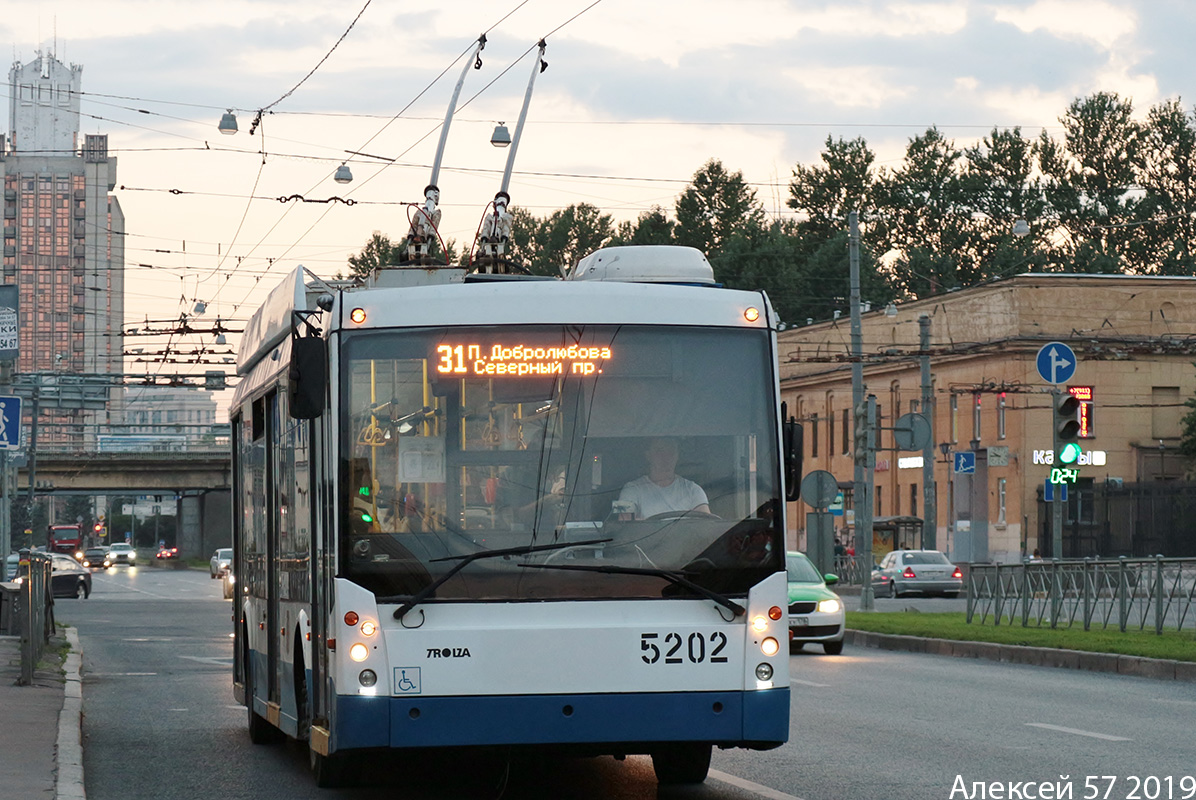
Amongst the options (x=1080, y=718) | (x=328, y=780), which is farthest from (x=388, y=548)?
(x=1080, y=718)

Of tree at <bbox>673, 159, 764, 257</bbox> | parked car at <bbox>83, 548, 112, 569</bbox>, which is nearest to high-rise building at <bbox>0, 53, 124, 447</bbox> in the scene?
parked car at <bbox>83, 548, 112, 569</bbox>

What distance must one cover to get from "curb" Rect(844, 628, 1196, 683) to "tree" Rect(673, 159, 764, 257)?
6883 cm

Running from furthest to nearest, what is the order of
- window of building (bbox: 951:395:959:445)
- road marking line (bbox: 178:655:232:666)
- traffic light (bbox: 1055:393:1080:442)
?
window of building (bbox: 951:395:959:445) < road marking line (bbox: 178:655:232:666) < traffic light (bbox: 1055:393:1080:442)

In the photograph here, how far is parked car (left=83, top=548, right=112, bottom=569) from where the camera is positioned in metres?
107

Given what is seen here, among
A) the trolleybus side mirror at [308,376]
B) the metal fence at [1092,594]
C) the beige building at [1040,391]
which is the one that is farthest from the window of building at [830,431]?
the trolleybus side mirror at [308,376]

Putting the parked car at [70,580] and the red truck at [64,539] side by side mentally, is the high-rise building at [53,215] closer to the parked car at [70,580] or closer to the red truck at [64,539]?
the red truck at [64,539]

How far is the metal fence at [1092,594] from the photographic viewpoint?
79.6ft

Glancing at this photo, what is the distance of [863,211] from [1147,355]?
31.2 metres

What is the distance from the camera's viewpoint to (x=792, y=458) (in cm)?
970

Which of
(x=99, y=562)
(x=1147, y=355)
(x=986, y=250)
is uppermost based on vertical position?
(x=986, y=250)

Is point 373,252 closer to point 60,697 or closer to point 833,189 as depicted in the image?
point 833,189

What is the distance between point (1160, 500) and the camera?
5834cm

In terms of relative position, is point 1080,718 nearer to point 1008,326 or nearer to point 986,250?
point 1008,326

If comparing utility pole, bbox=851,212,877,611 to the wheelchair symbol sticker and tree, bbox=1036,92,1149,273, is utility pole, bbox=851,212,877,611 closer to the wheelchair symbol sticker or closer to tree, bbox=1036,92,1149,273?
the wheelchair symbol sticker
